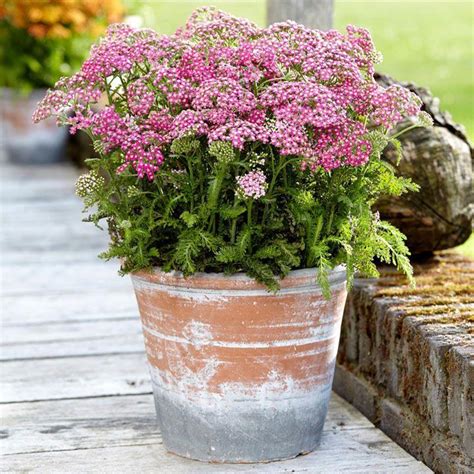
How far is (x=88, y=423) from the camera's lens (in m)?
2.50

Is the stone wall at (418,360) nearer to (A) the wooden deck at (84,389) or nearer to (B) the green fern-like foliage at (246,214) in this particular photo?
(A) the wooden deck at (84,389)

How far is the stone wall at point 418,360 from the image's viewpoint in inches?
81.4

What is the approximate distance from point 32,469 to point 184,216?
2.26 feet

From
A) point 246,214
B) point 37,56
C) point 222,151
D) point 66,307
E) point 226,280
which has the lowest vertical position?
point 66,307

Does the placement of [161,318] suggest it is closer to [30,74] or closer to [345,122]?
[345,122]

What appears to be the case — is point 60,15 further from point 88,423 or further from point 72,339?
point 88,423

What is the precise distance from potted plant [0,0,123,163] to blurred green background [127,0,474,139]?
0.68 meters

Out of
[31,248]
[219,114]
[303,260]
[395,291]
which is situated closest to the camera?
[219,114]

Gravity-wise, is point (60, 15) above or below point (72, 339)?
above

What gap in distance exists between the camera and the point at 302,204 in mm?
2061

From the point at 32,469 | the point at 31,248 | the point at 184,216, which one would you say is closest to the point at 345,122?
the point at 184,216

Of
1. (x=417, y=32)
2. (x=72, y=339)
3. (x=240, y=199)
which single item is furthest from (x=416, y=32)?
(x=240, y=199)

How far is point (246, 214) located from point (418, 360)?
0.51 meters

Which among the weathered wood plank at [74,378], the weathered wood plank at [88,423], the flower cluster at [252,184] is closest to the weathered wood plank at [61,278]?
the weathered wood plank at [74,378]
